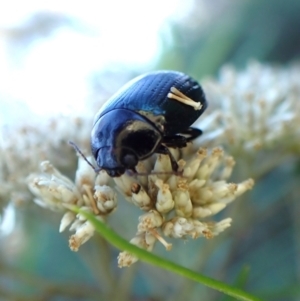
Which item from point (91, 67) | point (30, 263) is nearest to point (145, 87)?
point (30, 263)

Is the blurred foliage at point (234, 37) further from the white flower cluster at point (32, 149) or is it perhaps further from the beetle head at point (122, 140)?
the beetle head at point (122, 140)

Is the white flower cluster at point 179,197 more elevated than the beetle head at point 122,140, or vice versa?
the beetle head at point 122,140

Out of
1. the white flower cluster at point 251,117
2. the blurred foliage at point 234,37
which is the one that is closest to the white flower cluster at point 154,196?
the white flower cluster at point 251,117

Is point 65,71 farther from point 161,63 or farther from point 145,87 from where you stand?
point 145,87

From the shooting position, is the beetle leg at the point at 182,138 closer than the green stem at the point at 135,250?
No

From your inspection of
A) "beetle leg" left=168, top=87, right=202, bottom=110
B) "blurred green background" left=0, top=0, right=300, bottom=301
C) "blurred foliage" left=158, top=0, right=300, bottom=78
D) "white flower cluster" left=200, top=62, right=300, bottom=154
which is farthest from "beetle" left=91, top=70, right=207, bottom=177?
"blurred foliage" left=158, top=0, right=300, bottom=78
